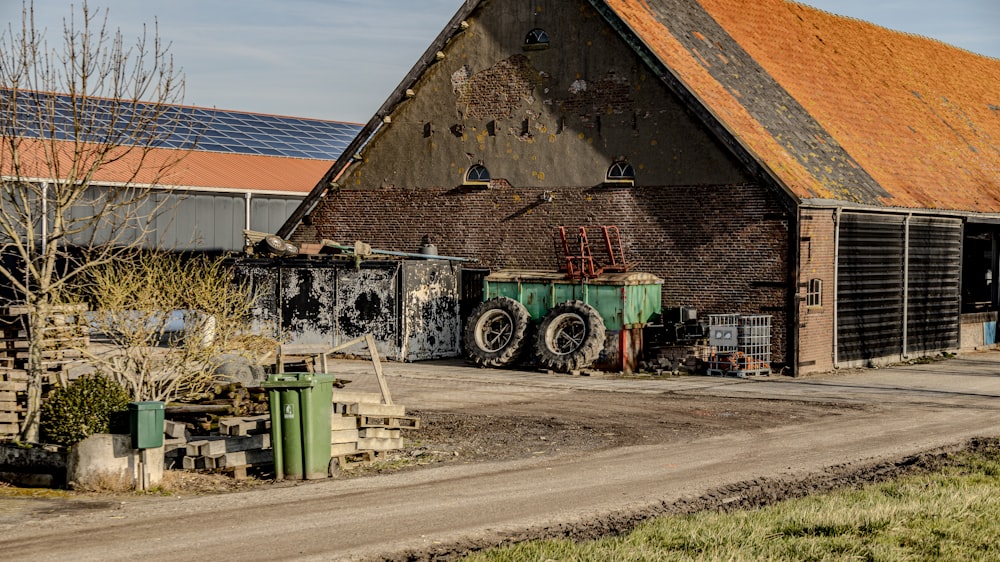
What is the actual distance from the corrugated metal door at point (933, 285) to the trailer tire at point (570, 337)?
787 cm

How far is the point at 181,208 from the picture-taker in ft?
117

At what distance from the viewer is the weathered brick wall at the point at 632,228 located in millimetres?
24828

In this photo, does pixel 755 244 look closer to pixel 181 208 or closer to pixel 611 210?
pixel 611 210


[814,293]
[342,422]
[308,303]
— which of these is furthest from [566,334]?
[342,422]

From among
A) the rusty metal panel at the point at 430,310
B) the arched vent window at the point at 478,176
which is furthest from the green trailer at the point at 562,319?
the arched vent window at the point at 478,176

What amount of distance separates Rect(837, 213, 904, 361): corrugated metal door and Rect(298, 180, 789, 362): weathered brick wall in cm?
205

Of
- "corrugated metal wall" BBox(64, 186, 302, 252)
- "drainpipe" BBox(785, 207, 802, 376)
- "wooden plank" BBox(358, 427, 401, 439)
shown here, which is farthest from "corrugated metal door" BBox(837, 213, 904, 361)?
"corrugated metal wall" BBox(64, 186, 302, 252)

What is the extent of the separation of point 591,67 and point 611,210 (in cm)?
311

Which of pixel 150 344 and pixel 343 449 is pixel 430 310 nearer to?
pixel 150 344

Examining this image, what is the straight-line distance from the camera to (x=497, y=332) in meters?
26.5

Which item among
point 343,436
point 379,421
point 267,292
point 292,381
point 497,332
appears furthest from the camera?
point 267,292

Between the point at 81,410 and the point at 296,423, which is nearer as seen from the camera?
the point at 81,410

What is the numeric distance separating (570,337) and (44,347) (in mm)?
11937

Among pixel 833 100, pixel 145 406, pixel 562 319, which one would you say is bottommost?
pixel 145 406
